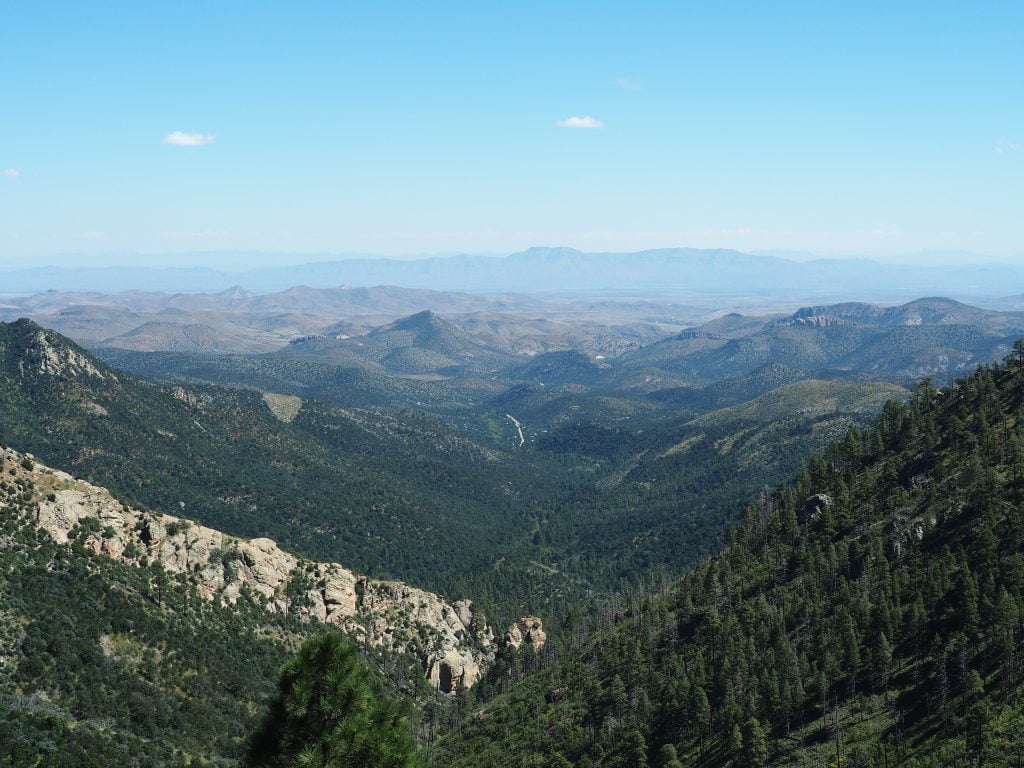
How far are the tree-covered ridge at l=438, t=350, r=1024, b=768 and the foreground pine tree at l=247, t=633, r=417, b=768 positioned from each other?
55.2 m

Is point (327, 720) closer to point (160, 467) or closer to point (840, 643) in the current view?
point (840, 643)

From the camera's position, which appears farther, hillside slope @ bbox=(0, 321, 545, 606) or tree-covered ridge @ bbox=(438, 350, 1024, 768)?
hillside slope @ bbox=(0, 321, 545, 606)

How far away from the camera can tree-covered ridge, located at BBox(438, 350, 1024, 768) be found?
2653 inches

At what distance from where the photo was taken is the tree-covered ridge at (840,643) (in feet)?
221

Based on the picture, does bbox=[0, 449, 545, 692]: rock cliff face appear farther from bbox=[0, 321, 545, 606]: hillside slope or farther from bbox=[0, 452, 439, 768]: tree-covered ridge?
bbox=[0, 321, 545, 606]: hillside slope

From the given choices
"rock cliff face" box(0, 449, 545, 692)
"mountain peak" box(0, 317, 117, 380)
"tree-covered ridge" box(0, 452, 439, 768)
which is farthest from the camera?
"mountain peak" box(0, 317, 117, 380)

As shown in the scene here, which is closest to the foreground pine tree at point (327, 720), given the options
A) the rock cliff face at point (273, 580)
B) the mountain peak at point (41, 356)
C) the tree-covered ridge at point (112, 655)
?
the tree-covered ridge at point (112, 655)

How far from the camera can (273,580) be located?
4188 inches

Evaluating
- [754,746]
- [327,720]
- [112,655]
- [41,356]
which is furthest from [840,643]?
[41,356]

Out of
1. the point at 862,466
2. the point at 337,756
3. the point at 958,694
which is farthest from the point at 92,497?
the point at 862,466

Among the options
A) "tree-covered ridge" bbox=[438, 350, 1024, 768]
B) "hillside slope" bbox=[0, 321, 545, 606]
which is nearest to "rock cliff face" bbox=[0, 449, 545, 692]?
"tree-covered ridge" bbox=[438, 350, 1024, 768]

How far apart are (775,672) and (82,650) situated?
6779 centimetres

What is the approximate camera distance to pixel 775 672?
79188 mm

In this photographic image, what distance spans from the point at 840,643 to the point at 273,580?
72.3 meters
